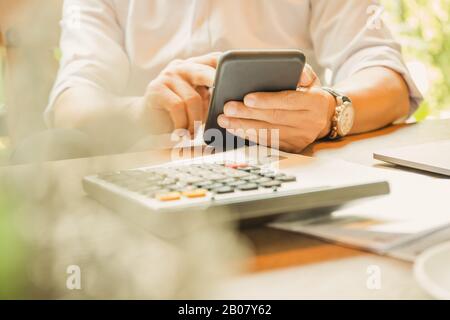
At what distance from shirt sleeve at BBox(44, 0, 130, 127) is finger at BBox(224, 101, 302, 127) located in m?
0.39

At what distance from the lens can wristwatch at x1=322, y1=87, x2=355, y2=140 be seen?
2.07ft

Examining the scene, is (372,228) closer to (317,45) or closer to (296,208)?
(296,208)

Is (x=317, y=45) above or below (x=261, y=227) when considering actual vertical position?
above

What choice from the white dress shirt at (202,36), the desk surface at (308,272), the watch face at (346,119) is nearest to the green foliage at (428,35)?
the white dress shirt at (202,36)

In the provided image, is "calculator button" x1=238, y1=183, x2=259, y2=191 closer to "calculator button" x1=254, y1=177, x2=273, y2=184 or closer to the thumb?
"calculator button" x1=254, y1=177, x2=273, y2=184

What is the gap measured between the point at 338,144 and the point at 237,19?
0.37m

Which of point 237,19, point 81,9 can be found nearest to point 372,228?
point 237,19

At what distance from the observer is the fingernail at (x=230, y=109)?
54 centimetres

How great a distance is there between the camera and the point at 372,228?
296 mm

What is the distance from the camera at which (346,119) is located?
25.4 inches

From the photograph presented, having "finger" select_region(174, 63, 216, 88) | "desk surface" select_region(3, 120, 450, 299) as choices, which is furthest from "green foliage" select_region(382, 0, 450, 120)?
"desk surface" select_region(3, 120, 450, 299)

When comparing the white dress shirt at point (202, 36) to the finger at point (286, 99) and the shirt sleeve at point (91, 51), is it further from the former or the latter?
the finger at point (286, 99)

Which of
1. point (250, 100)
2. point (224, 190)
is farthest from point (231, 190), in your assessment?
point (250, 100)
